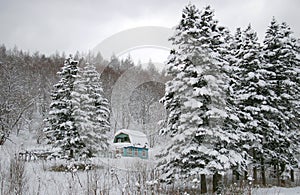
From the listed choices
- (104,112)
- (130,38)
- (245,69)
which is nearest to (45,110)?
(104,112)

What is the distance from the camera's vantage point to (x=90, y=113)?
67.7 feet

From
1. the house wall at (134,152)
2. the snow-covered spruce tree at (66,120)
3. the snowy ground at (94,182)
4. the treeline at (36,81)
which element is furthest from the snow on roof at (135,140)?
the snowy ground at (94,182)

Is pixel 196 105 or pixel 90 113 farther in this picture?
pixel 90 113

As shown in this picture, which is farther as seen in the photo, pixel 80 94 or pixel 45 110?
pixel 45 110

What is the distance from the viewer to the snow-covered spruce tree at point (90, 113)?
1954 centimetres

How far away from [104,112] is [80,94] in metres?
3.82

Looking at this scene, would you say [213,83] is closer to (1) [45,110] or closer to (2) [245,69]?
(2) [245,69]

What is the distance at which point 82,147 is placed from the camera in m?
19.8

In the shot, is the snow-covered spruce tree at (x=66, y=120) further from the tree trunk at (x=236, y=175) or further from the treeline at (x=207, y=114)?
the tree trunk at (x=236, y=175)

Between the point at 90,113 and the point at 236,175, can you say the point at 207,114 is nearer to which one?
the point at 236,175

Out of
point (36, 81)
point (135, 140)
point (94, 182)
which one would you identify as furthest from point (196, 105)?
point (36, 81)

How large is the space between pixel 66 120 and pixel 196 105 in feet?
37.6

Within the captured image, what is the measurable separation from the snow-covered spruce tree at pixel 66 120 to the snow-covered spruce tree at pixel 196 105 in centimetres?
838

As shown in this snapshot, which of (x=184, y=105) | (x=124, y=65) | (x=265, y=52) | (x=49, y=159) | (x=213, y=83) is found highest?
(x=124, y=65)
